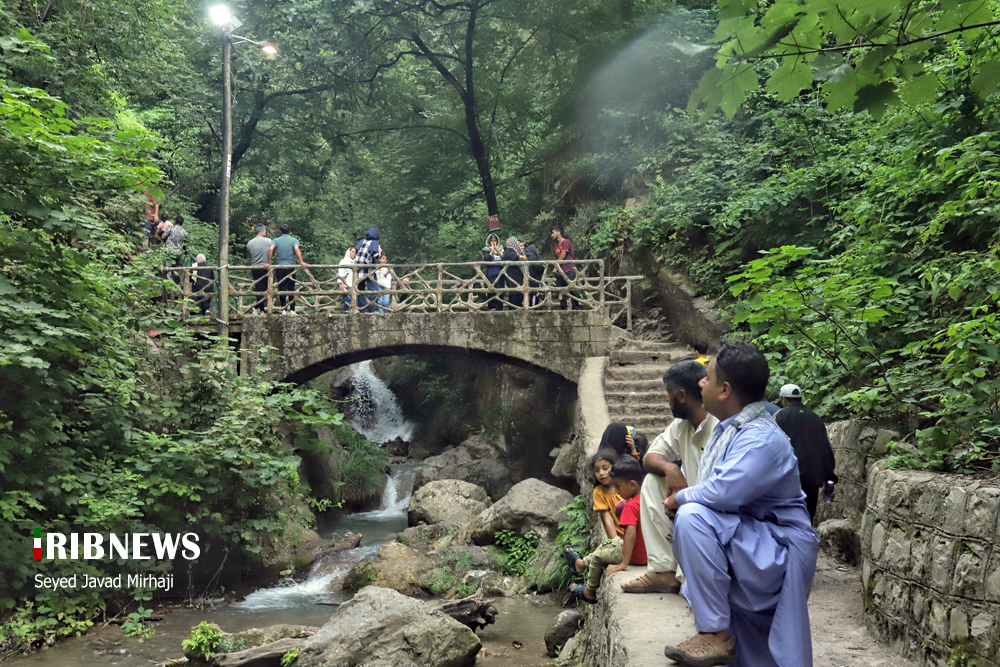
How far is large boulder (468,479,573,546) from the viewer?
11.5 metres

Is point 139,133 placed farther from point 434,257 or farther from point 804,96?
point 434,257

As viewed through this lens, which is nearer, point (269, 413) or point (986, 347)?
point (986, 347)

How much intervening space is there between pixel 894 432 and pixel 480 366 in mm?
16576

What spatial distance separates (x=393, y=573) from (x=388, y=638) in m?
4.04

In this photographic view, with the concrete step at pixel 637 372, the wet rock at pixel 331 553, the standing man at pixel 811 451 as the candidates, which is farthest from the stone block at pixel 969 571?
the wet rock at pixel 331 553

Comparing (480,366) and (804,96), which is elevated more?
(804,96)

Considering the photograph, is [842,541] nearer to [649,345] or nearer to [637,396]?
[637,396]

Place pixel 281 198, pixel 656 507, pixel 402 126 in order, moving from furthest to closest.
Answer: pixel 281 198 → pixel 402 126 → pixel 656 507

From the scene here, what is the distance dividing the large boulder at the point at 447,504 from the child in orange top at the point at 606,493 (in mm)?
8622

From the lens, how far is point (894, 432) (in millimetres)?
5828

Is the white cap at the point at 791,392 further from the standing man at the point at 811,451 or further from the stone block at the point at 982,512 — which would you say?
the stone block at the point at 982,512

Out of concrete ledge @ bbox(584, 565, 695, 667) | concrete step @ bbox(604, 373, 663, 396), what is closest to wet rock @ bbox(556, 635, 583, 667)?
concrete ledge @ bbox(584, 565, 695, 667)

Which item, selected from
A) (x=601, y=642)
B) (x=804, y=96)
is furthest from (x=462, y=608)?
(x=804, y=96)

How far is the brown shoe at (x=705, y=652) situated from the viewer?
293 cm
